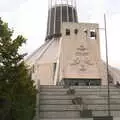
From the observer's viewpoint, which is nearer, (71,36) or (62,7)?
(71,36)

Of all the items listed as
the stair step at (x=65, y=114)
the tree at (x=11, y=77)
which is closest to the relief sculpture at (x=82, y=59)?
the stair step at (x=65, y=114)

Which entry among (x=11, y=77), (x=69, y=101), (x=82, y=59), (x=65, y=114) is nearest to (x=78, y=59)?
(x=82, y=59)

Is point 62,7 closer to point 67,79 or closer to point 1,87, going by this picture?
point 67,79

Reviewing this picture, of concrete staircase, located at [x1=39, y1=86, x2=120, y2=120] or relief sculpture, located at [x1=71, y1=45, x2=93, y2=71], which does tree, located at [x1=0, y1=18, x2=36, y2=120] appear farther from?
relief sculpture, located at [x1=71, y1=45, x2=93, y2=71]

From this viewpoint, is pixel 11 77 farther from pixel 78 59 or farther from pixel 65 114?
pixel 78 59

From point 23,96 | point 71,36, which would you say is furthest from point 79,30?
point 23,96

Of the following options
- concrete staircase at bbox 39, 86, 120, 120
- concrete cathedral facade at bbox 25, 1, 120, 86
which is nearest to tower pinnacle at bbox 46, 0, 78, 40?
concrete cathedral facade at bbox 25, 1, 120, 86

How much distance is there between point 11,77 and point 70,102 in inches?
340

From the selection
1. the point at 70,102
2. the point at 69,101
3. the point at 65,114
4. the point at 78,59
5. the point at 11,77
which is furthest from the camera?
the point at 78,59

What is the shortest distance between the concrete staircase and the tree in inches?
197

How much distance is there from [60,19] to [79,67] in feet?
44.0

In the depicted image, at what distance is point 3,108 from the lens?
11.7 m

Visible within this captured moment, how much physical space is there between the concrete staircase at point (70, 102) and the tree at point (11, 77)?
501 centimetres

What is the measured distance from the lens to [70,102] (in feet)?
65.2
